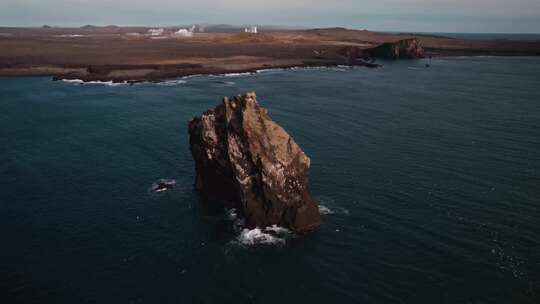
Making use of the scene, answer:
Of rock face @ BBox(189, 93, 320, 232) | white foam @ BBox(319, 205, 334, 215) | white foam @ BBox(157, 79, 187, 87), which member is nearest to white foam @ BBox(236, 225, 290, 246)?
rock face @ BBox(189, 93, 320, 232)

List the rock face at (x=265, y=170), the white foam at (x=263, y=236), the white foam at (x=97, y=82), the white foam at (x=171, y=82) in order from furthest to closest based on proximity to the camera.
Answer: the white foam at (x=171, y=82) → the white foam at (x=97, y=82) → the rock face at (x=265, y=170) → the white foam at (x=263, y=236)

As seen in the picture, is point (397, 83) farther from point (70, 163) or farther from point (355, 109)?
point (70, 163)

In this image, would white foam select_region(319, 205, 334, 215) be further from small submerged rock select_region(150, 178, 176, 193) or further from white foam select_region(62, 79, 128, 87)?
white foam select_region(62, 79, 128, 87)

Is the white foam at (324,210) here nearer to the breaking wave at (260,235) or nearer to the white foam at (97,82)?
the breaking wave at (260,235)

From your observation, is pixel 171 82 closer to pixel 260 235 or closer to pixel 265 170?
pixel 265 170

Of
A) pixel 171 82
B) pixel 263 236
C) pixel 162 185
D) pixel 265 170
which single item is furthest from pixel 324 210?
pixel 171 82

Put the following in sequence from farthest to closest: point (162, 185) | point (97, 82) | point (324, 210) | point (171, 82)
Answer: point (171, 82) → point (97, 82) → point (162, 185) → point (324, 210)

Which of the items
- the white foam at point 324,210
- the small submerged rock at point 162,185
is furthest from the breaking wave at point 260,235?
the small submerged rock at point 162,185

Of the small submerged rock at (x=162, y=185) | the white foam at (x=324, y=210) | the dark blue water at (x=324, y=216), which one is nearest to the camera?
the dark blue water at (x=324, y=216)

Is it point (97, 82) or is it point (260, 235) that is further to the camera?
point (97, 82)
